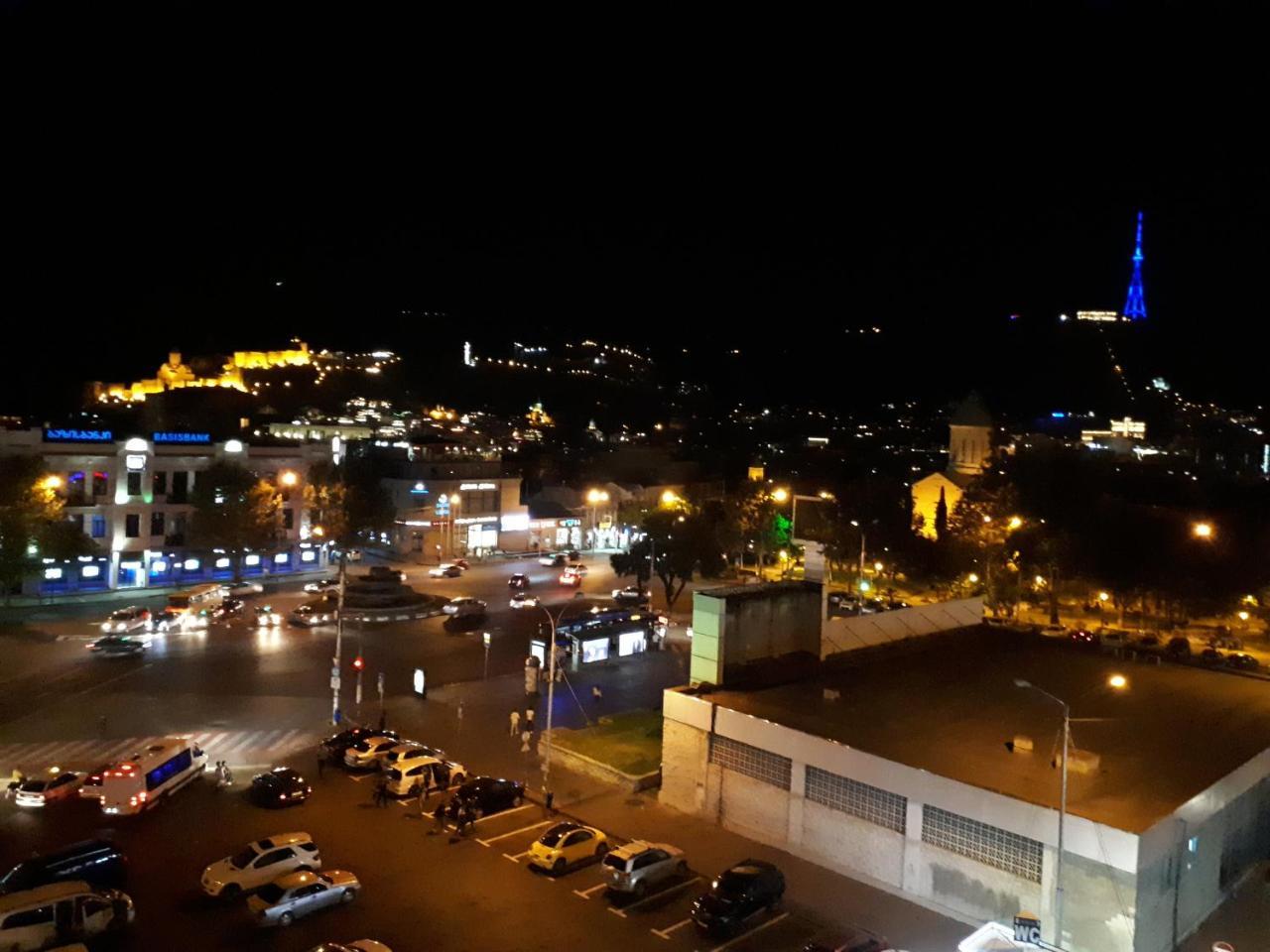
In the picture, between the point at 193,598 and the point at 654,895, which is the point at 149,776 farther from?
the point at 193,598

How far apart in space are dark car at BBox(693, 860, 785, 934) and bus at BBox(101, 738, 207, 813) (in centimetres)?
1189

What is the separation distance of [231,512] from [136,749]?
959 inches

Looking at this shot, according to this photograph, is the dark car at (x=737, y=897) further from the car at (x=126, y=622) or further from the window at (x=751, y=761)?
the car at (x=126, y=622)

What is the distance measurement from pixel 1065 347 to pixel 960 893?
6204 inches

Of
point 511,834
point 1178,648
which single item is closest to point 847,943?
point 511,834

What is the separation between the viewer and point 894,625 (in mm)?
30516

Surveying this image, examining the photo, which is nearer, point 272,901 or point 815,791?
point 272,901

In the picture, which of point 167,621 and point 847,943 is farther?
point 167,621

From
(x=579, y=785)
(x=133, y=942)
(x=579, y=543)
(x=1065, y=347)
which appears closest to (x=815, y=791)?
(x=579, y=785)

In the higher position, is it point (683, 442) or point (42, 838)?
point (683, 442)

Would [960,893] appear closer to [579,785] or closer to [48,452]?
[579,785]

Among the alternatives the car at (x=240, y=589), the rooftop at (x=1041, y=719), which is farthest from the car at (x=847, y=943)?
the car at (x=240, y=589)

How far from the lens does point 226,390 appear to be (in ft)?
365

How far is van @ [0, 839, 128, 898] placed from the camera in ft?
52.9
